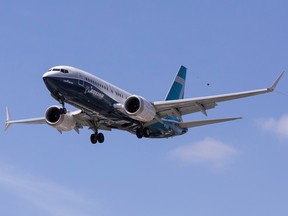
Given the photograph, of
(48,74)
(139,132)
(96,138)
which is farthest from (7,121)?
(48,74)

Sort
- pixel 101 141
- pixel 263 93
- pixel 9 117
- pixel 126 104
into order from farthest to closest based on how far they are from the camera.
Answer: pixel 9 117 < pixel 101 141 < pixel 126 104 < pixel 263 93

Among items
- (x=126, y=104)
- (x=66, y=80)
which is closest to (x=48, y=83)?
(x=66, y=80)

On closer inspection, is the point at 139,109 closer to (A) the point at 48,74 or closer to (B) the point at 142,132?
(B) the point at 142,132

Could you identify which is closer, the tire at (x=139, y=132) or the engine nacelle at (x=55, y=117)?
the tire at (x=139, y=132)

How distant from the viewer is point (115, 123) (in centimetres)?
6388

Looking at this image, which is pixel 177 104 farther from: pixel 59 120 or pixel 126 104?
pixel 59 120

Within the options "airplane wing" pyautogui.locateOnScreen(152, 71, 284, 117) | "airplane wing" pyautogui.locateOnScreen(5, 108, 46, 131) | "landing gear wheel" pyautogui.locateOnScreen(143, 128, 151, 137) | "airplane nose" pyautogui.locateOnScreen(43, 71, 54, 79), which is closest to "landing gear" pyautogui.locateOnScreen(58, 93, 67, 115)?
"airplane nose" pyautogui.locateOnScreen(43, 71, 54, 79)

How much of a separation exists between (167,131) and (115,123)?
530cm

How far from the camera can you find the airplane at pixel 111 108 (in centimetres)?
5884

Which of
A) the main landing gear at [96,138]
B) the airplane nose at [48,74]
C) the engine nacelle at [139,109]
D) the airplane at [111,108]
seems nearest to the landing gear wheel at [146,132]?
the airplane at [111,108]

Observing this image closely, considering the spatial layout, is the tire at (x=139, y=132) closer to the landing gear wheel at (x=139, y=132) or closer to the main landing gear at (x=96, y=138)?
the landing gear wheel at (x=139, y=132)

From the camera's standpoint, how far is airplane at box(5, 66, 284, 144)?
193 feet

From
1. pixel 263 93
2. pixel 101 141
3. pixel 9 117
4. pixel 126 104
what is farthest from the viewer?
pixel 9 117

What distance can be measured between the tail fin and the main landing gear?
9.42 meters
